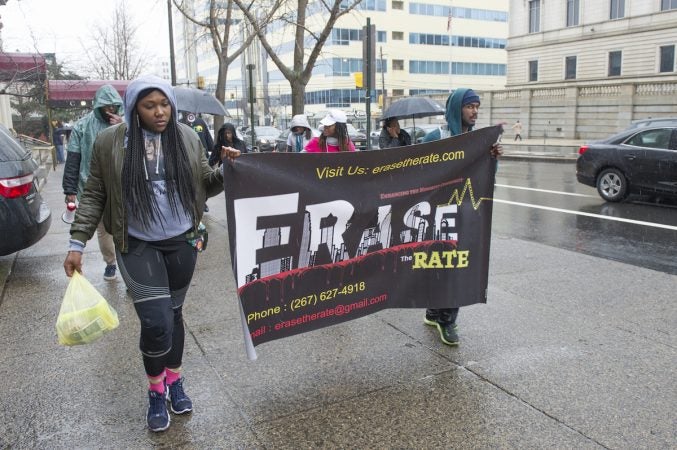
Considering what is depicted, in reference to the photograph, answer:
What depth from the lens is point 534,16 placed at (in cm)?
5844

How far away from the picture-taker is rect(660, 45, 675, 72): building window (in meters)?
47.1

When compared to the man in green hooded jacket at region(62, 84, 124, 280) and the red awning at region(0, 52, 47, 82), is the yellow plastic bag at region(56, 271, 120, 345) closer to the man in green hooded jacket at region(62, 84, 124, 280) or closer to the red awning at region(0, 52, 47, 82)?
the man in green hooded jacket at region(62, 84, 124, 280)

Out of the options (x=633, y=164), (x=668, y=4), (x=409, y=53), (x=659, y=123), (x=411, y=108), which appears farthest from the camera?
(x=409, y=53)

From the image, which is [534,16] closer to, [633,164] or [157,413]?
[633,164]

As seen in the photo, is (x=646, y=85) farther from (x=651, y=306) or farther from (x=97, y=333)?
(x=97, y=333)

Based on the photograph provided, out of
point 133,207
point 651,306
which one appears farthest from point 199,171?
point 651,306

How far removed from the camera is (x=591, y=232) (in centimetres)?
920

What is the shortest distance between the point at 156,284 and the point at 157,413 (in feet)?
2.31

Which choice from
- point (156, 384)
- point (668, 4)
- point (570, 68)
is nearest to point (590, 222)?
point (156, 384)

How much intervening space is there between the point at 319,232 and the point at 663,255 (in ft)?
18.6

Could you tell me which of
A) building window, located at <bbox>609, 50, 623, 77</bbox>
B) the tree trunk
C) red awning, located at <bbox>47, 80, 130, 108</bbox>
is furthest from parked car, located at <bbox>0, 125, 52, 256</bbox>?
building window, located at <bbox>609, 50, 623, 77</bbox>

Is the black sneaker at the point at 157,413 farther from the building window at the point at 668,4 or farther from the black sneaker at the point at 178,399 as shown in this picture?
the building window at the point at 668,4

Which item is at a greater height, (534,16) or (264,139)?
(534,16)

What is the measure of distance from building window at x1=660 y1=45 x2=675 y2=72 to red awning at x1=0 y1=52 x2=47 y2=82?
4670 centimetres
